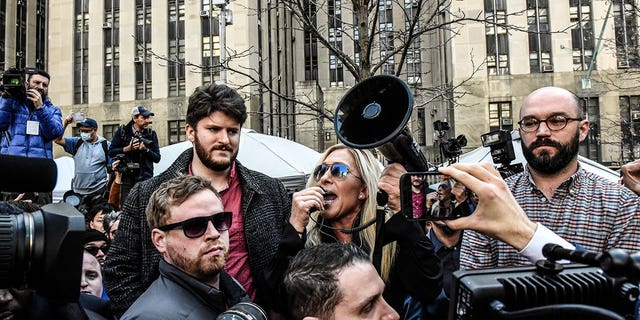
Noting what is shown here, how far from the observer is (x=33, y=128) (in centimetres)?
571

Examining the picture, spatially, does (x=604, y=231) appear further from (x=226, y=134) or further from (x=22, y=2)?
(x=22, y=2)

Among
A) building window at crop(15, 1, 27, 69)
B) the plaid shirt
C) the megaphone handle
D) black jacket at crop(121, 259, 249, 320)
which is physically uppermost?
building window at crop(15, 1, 27, 69)

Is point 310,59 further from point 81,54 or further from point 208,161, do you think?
point 208,161

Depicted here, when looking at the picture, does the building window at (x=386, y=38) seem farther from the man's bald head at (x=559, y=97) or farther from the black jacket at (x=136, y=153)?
the man's bald head at (x=559, y=97)

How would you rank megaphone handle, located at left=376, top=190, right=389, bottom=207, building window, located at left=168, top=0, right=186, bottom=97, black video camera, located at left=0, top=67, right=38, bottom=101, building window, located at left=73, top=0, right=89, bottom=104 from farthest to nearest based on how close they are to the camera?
1. building window, located at left=73, top=0, right=89, bottom=104
2. building window, located at left=168, top=0, right=186, bottom=97
3. black video camera, located at left=0, top=67, right=38, bottom=101
4. megaphone handle, located at left=376, top=190, right=389, bottom=207

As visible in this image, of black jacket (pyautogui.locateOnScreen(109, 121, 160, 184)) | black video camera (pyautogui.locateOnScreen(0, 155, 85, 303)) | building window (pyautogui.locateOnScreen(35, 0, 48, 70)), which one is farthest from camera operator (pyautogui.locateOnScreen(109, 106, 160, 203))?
building window (pyautogui.locateOnScreen(35, 0, 48, 70))

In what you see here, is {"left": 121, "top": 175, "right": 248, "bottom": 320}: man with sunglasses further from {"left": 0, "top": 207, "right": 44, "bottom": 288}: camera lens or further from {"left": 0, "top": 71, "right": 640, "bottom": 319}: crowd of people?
{"left": 0, "top": 207, "right": 44, "bottom": 288}: camera lens

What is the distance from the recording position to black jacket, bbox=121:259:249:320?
223cm

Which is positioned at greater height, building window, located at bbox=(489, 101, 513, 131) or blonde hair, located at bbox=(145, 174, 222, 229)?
building window, located at bbox=(489, 101, 513, 131)

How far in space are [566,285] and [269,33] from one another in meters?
45.2

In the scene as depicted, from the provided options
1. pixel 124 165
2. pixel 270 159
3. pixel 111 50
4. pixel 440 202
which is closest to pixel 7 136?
pixel 124 165

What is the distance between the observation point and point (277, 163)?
10.8 m

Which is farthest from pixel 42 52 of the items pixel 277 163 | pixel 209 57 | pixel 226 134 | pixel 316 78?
pixel 226 134

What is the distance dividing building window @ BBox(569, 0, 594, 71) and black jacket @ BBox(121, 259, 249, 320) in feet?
133
